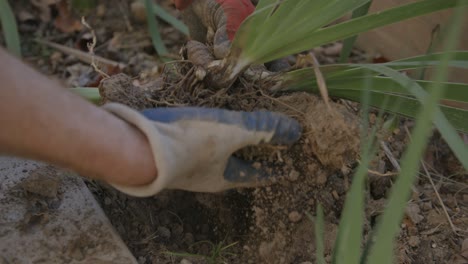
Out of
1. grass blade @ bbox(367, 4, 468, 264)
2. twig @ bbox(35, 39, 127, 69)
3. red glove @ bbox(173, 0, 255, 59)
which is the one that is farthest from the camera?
twig @ bbox(35, 39, 127, 69)

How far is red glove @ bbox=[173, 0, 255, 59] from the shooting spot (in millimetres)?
1343

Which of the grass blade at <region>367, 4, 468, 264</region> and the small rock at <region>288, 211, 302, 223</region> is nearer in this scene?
the grass blade at <region>367, 4, 468, 264</region>

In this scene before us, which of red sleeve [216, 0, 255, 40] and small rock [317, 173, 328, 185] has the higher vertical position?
→ red sleeve [216, 0, 255, 40]

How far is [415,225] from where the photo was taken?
4.49 feet

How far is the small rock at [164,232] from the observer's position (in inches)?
51.3

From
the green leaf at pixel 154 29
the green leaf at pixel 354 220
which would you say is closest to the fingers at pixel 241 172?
the green leaf at pixel 354 220

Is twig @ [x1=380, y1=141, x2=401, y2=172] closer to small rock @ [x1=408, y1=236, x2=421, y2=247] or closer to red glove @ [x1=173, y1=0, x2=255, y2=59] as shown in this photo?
small rock @ [x1=408, y1=236, x2=421, y2=247]

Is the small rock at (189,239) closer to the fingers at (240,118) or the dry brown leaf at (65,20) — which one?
the fingers at (240,118)

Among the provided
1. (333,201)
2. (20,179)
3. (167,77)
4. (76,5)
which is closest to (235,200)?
(333,201)

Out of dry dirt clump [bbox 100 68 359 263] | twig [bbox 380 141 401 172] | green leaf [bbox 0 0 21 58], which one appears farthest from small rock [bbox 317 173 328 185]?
green leaf [bbox 0 0 21 58]

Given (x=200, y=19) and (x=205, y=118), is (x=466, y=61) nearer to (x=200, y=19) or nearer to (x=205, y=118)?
(x=205, y=118)

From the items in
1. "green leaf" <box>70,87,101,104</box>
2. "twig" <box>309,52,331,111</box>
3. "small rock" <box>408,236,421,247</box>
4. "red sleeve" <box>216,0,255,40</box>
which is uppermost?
"red sleeve" <box>216,0,255,40</box>

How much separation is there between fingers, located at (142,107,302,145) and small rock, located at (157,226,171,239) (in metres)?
0.33

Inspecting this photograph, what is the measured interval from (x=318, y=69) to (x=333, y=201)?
0.32m
